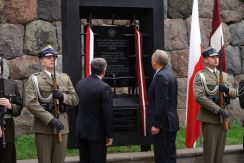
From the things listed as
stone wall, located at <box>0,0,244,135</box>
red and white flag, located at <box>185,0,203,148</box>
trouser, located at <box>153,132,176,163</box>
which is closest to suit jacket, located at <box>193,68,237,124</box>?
trouser, located at <box>153,132,176,163</box>

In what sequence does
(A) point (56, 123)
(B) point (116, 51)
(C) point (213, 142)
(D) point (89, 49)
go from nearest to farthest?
(A) point (56, 123)
(C) point (213, 142)
(D) point (89, 49)
(B) point (116, 51)

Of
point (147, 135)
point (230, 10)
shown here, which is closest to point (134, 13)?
point (147, 135)

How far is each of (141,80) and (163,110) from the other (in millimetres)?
1328

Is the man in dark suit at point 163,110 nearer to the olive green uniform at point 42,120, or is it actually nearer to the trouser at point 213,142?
the trouser at point 213,142

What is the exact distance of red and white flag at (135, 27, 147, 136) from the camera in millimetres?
7973

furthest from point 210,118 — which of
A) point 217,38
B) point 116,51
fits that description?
point 116,51

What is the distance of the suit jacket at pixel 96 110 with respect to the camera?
628 cm

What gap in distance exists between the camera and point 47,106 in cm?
643

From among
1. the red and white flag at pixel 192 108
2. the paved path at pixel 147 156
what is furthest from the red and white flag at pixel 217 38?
the paved path at pixel 147 156

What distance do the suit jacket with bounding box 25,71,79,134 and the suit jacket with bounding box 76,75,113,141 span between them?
215 millimetres

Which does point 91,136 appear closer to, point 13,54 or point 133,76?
point 133,76

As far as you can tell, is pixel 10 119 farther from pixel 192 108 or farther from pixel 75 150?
pixel 192 108

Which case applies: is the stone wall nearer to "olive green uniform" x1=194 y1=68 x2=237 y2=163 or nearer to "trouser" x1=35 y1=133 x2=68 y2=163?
"trouser" x1=35 y1=133 x2=68 y2=163

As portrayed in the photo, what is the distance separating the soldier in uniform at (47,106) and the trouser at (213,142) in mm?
1816
